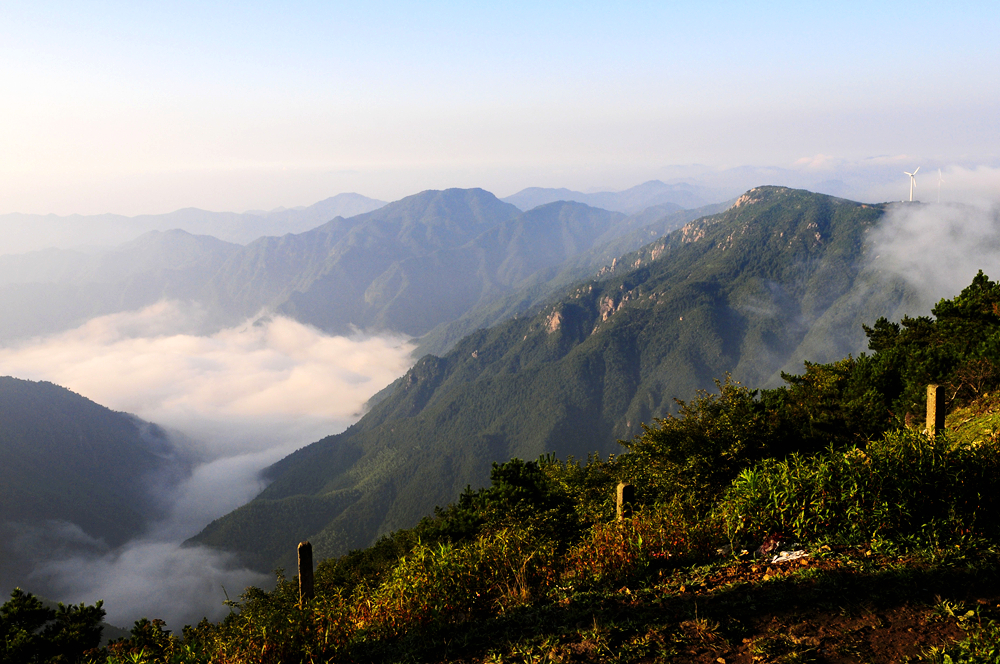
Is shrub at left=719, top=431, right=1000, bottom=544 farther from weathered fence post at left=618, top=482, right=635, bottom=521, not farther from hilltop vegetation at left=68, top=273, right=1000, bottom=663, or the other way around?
weathered fence post at left=618, top=482, right=635, bottom=521

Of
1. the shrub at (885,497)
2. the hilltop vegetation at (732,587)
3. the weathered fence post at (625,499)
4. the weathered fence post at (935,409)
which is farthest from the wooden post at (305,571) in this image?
the weathered fence post at (935,409)

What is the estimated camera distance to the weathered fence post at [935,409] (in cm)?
1196

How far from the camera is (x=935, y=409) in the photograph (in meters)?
12.0

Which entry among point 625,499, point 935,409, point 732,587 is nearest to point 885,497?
point 732,587

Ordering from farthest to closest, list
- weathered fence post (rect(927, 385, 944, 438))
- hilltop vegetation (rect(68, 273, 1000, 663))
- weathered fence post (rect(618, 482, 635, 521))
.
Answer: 1. weathered fence post (rect(927, 385, 944, 438))
2. weathered fence post (rect(618, 482, 635, 521))
3. hilltop vegetation (rect(68, 273, 1000, 663))

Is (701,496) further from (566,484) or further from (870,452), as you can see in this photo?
(566,484)

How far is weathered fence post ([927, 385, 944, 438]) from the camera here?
1196 centimetres

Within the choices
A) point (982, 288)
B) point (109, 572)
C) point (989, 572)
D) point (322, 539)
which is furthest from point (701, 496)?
point (109, 572)

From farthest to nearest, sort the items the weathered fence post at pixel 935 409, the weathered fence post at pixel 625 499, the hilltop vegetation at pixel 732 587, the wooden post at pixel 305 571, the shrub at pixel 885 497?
1. the weathered fence post at pixel 935 409
2. the weathered fence post at pixel 625 499
3. the wooden post at pixel 305 571
4. the shrub at pixel 885 497
5. the hilltop vegetation at pixel 732 587

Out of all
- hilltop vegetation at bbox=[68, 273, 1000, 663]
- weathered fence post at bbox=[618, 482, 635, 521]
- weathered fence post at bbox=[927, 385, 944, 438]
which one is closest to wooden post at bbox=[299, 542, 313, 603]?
hilltop vegetation at bbox=[68, 273, 1000, 663]

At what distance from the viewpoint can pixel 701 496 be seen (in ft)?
47.3

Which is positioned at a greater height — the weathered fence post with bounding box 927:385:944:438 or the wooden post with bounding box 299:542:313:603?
the weathered fence post with bounding box 927:385:944:438

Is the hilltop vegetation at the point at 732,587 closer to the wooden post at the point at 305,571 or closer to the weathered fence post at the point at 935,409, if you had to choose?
the wooden post at the point at 305,571

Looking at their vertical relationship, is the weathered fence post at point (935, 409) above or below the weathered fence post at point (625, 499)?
above
